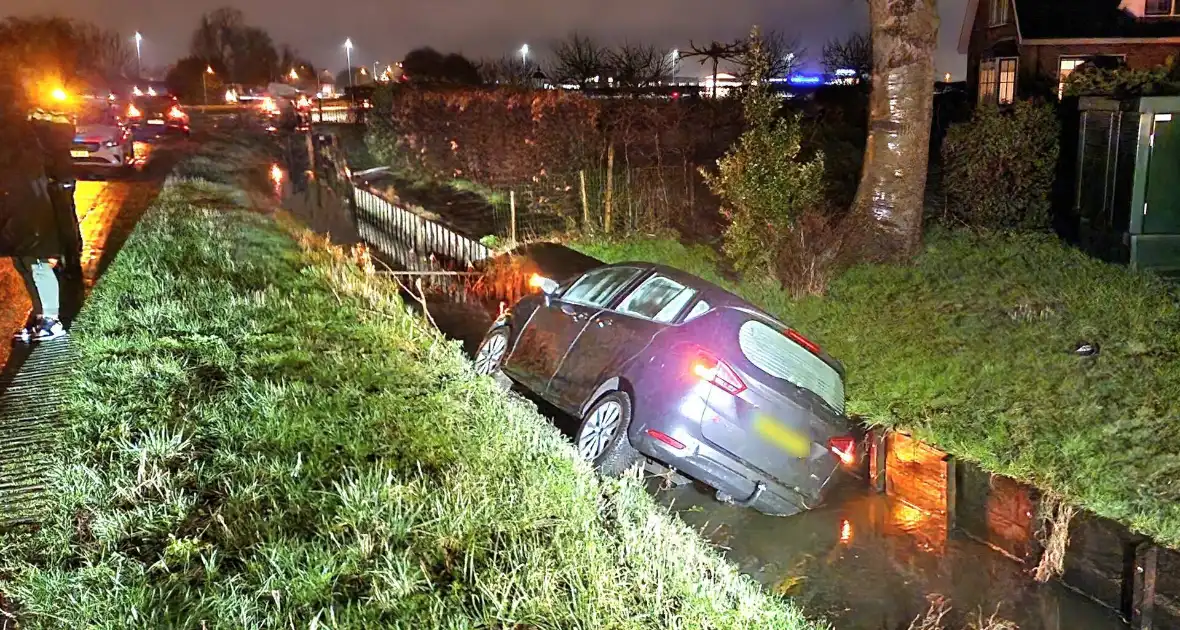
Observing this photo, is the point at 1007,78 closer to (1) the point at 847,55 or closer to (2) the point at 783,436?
(1) the point at 847,55

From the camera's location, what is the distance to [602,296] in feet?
25.9

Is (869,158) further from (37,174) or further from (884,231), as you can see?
(37,174)

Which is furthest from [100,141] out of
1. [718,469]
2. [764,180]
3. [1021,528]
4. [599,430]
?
[1021,528]

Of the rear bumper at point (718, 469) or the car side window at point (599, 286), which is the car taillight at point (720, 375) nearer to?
the rear bumper at point (718, 469)

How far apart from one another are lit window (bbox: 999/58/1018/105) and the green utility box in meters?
21.0

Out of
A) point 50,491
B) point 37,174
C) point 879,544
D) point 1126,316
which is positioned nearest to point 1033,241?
point 1126,316

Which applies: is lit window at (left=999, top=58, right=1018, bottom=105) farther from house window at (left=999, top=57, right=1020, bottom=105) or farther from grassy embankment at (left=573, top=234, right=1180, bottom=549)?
grassy embankment at (left=573, top=234, right=1180, bottom=549)

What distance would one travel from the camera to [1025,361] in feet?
26.6

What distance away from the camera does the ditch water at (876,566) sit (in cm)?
587

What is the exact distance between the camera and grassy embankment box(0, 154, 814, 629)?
399cm

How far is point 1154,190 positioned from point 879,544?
22.9ft

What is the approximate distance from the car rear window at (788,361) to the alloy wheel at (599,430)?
40.4 inches

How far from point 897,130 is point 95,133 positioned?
67.2ft

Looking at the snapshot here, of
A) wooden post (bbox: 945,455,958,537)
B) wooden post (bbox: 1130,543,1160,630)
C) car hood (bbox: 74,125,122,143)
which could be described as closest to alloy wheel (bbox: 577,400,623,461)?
wooden post (bbox: 945,455,958,537)
